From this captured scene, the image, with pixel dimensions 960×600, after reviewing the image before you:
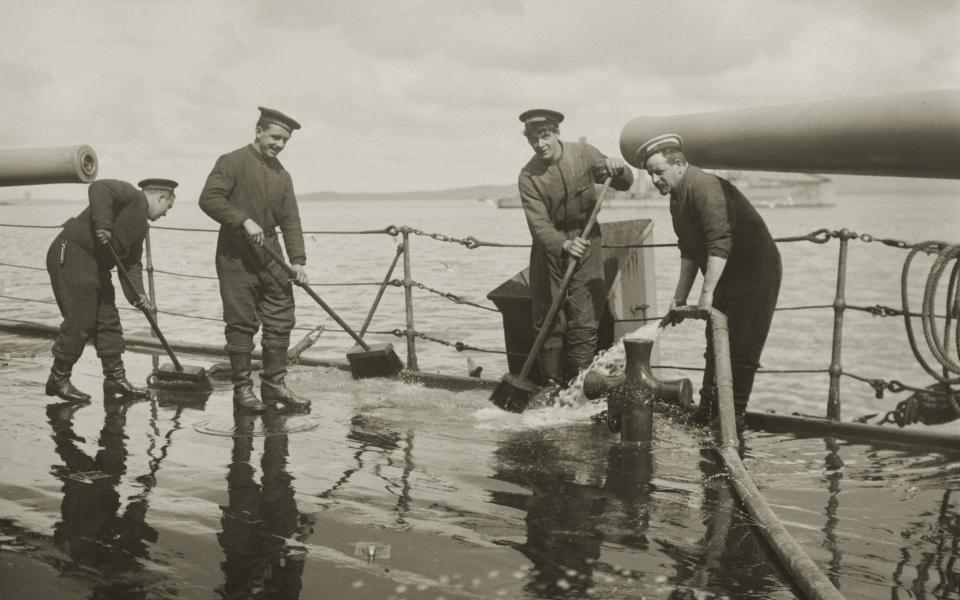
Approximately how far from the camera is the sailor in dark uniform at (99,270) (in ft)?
21.7

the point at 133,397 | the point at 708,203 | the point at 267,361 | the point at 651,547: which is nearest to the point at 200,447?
the point at 267,361

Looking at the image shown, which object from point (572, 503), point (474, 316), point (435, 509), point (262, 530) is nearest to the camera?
point (262, 530)

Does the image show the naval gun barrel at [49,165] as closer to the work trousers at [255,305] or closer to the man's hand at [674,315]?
the work trousers at [255,305]

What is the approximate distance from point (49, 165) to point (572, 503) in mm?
4596

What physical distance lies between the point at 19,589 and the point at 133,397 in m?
3.94

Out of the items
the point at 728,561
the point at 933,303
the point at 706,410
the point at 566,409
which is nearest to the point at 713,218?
the point at 933,303

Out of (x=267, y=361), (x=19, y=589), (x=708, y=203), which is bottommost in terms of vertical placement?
(x=19, y=589)

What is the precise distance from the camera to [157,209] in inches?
273

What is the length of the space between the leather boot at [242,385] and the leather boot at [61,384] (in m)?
1.07

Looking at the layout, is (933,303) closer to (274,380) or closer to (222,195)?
(274,380)

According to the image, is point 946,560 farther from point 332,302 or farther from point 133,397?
point 332,302

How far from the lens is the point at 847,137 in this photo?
89.4 inches

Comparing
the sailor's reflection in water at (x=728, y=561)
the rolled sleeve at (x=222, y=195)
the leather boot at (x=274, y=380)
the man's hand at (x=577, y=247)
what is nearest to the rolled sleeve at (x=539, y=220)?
the man's hand at (x=577, y=247)

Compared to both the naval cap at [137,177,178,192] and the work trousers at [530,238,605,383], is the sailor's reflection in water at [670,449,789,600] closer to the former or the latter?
the work trousers at [530,238,605,383]
